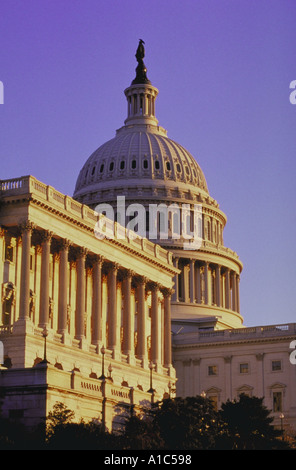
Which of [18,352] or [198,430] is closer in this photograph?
[198,430]

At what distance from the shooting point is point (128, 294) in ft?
372

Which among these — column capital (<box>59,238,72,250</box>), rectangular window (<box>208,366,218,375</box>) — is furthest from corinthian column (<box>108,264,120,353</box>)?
rectangular window (<box>208,366,218,375</box>)

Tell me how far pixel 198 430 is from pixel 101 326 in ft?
121

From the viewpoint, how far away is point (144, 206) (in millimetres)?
164750

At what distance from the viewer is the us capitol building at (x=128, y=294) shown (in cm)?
9019

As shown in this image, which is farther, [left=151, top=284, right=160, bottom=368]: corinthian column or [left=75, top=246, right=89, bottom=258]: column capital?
[left=151, top=284, right=160, bottom=368]: corinthian column

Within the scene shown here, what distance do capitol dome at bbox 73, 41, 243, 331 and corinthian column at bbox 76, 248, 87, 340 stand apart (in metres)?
51.1

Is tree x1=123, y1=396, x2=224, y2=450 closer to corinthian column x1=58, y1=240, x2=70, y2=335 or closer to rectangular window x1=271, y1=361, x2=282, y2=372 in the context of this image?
corinthian column x1=58, y1=240, x2=70, y2=335

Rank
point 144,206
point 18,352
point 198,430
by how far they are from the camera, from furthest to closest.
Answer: point 144,206, point 18,352, point 198,430

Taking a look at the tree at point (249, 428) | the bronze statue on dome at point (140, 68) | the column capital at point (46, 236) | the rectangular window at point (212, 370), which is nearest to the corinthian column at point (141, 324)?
the column capital at point (46, 236)

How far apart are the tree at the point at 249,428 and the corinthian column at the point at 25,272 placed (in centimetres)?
1961

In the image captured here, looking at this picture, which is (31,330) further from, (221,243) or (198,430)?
(221,243)

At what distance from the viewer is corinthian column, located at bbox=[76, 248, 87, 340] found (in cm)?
10212
